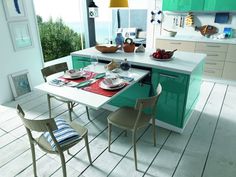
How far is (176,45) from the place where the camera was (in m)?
4.26

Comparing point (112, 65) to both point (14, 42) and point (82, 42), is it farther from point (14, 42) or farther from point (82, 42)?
point (82, 42)

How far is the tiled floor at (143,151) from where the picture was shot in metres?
2.03

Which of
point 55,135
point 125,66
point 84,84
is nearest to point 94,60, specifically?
point 125,66

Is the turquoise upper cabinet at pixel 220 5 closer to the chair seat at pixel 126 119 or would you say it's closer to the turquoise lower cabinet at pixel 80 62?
the turquoise lower cabinet at pixel 80 62

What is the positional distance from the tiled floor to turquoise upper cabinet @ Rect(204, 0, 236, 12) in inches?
78.5

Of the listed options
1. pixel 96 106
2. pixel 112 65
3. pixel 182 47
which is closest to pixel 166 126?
pixel 112 65

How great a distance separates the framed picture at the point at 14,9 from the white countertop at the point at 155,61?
1282 mm

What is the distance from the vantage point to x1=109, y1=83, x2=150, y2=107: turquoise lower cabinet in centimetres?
259

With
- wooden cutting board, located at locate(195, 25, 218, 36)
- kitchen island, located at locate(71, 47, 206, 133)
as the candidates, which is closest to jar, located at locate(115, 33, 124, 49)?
kitchen island, located at locate(71, 47, 206, 133)

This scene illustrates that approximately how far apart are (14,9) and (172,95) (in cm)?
278

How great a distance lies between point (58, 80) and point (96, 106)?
734 millimetres

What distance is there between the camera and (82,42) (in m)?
5.05

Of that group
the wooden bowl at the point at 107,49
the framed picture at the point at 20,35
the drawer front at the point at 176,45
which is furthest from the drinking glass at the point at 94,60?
the drawer front at the point at 176,45

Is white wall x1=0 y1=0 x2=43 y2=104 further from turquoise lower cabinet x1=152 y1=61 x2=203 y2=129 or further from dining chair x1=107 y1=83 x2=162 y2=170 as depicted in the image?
turquoise lower cabinet x1=152 y1=61 x2=203 y2=129
